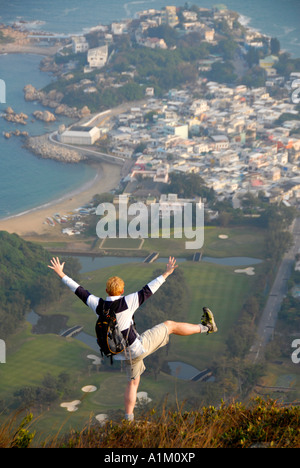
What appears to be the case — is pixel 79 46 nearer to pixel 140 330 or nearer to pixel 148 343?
pixel 140 330

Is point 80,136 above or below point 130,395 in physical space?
below

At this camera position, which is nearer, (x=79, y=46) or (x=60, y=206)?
(x=60, y=206)

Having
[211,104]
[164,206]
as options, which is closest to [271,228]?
[164,206]

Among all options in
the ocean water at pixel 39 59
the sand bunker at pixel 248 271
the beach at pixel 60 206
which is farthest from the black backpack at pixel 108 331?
the ocean water at pixel 39 59

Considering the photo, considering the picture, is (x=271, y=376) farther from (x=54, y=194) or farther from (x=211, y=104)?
(x=211, y=104)

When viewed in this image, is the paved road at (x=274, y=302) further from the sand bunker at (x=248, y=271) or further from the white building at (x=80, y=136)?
the white building at (x=80, y=136)

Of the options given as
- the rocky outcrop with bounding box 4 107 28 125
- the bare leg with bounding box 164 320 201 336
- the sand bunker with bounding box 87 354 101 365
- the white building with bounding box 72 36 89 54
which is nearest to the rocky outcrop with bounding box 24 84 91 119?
the rocky outcrop with bounding box 4 107 28 125

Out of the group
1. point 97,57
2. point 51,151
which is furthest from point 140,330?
point 97,57
